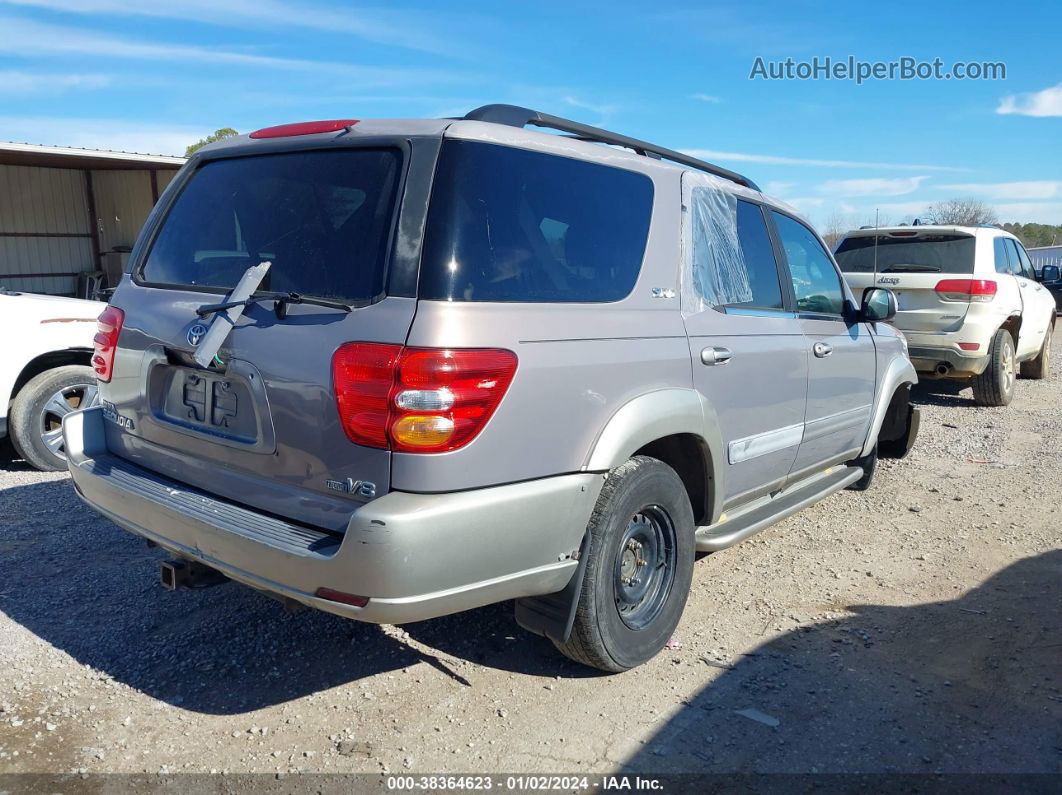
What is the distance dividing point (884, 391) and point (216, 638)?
407 cm

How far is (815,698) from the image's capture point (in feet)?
10.6

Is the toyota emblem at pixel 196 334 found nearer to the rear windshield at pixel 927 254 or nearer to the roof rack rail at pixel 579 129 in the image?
the roof rack rail at pixel 579 129

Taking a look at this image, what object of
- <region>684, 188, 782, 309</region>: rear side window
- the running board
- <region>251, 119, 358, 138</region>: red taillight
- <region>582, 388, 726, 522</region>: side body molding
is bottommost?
the running board

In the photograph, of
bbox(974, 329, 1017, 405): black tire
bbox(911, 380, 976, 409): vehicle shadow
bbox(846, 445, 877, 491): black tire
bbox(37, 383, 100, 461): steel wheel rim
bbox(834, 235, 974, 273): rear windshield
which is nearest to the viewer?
bbox(846, 445, 877, 491): black tire

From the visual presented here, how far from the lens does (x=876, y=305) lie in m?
4.93

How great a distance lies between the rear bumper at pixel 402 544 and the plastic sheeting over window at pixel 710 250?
1119 millimetres

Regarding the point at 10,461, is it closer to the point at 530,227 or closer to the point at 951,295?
the point at 530,227

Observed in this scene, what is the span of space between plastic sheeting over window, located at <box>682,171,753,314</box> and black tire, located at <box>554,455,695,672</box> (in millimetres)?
787

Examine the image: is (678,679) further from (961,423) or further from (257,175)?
(961,423)

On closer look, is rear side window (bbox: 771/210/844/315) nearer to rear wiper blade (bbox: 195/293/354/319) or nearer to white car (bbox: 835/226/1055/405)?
rear wiper blade (bbox: 195/293/354/319)

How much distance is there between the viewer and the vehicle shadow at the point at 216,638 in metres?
3.28

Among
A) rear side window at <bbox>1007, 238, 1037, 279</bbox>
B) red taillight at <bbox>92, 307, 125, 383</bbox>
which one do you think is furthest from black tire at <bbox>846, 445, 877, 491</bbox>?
rear side window at <bbox>1007, 238, 1037, 279</bbox>

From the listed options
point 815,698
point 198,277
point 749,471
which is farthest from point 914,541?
point 198,277

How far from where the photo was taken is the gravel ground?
2857mm
